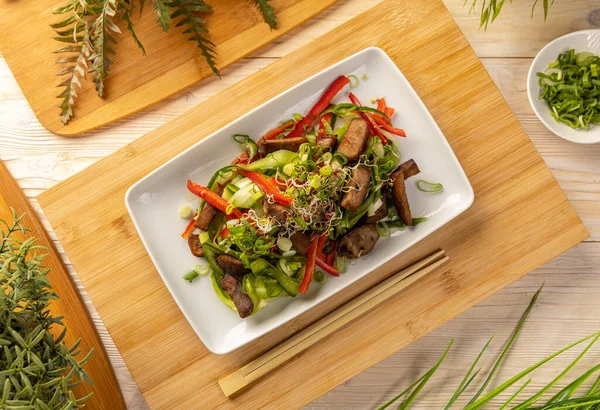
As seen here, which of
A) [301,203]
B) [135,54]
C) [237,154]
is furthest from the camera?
[135,54]

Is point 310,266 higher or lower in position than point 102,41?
lower

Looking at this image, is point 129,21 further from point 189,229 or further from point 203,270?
point 203,270

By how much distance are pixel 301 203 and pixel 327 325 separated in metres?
0.68

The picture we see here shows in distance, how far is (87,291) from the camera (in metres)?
2.68

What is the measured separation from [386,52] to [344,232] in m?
1.00

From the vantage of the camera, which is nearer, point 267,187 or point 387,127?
point 267,187

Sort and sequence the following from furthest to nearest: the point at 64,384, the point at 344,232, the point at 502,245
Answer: the point at 502,245
the point at 344,232
the point at 64,384

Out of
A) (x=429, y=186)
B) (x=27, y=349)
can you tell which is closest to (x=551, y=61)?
(x=429, y=186)

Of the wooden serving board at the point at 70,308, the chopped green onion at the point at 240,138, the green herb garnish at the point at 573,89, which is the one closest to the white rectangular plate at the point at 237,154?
the chopped green onion at the point at 240,138

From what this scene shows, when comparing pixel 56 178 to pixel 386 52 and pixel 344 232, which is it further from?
pixel 386 52

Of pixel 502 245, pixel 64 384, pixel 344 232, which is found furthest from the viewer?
pixel 502 245

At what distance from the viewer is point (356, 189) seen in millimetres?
2398

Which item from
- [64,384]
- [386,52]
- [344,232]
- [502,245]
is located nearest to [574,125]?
[502,245]

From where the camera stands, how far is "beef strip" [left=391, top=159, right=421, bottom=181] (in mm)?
2512
